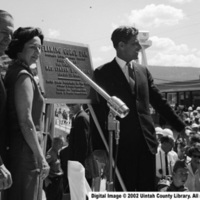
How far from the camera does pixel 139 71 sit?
3748 mm

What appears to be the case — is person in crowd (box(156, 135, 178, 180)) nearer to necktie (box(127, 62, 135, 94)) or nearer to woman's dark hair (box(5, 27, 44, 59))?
necktie (box(127, 62, 135, 94))

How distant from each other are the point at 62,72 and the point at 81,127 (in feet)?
4.76

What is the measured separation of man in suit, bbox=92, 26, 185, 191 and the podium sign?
0.58 ft

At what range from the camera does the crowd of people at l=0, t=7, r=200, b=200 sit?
269 centimetres

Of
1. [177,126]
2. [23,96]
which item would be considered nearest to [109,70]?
[177,126]

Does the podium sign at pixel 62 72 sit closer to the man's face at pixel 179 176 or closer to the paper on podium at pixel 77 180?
the paper on podium at pixel 77 180

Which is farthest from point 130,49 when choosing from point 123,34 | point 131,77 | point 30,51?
point 30,51

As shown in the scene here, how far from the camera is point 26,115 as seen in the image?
266 cm

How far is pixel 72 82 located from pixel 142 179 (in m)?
1.17

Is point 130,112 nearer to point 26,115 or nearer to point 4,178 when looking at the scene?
point 26,115

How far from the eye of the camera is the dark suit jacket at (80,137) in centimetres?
491

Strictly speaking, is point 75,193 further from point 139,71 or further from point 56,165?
point 56,165

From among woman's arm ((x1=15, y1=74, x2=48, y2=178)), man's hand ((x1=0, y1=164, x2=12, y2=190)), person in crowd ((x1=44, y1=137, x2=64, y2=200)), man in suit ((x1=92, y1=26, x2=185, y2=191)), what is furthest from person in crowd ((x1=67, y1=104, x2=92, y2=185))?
man's hand ((x1=0, y1=164, x2=12, y2=190))

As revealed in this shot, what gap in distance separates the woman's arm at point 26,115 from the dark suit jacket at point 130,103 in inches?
41.8
